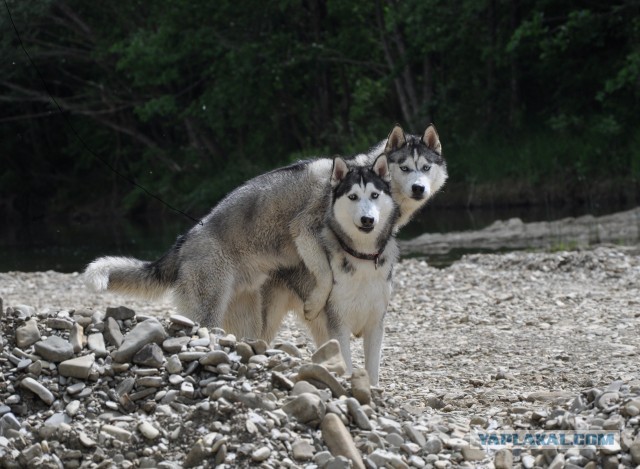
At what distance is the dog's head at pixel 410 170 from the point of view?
29.0 ft

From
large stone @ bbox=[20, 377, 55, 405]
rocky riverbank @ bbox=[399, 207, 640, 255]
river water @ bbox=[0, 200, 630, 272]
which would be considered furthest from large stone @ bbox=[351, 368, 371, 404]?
rocky riverbank @ bbox=[399, 207, 640, 255]

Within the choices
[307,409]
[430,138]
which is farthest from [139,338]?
[430,138]

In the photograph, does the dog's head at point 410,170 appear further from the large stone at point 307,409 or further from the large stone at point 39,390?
the large stone at point 39,390

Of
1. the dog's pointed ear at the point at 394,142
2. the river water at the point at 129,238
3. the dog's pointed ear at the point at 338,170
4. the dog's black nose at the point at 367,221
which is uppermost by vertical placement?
the dog's pointed ear at the point at 394,142

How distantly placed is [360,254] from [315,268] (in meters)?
0.42

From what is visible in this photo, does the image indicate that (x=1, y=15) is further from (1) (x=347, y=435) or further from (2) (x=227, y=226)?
(1) (x=347, y=435)

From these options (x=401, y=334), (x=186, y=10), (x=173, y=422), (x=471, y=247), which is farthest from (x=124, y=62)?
(x=173, y=422)

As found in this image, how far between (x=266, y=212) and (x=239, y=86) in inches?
886

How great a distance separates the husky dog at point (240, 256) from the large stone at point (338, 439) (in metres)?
2.54

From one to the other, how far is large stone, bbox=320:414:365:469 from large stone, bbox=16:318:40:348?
199 centimetres

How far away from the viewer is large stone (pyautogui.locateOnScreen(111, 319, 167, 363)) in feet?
20.5

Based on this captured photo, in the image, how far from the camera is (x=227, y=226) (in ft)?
27.9

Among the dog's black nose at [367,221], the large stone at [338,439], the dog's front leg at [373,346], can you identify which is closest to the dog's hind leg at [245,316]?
the dog's front leg at [373,346]

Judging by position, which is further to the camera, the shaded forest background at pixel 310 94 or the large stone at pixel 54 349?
the shaded forest background at pixel 310 94
